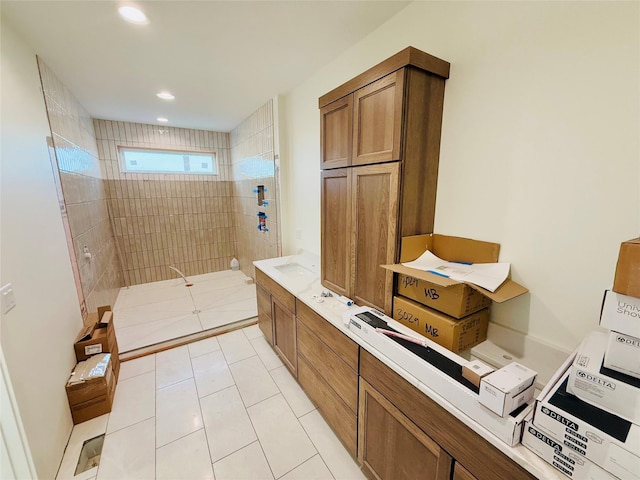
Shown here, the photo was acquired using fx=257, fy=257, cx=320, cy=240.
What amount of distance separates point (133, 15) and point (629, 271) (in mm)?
2486

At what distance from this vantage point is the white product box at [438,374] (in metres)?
0.73

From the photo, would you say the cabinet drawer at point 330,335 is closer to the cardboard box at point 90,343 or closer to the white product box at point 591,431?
the white product box at point 591,431

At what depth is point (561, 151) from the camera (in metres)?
1.00

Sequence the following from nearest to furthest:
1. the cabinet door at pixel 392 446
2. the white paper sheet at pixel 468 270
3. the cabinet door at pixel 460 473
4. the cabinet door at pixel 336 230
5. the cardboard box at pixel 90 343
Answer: the cabinet door at pixel 460 473
the cabinet door at pixel 392 446
the white paper sheet at pixel 468 270
the cabinet door at pixel 336 230
the cardboard box at pixel 90 343

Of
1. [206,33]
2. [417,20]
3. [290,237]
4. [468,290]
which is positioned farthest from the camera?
[290,237]

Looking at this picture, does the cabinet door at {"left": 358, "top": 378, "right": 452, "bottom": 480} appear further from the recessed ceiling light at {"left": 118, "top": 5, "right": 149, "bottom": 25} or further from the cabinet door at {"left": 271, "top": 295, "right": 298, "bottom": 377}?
the recessed ceiling light at {"left": 118, "top": 5, "right": 149, "bottom": 25}

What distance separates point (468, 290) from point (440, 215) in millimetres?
478

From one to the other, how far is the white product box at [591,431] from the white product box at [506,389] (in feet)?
0.17

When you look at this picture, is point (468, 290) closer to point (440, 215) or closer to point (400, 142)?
point (440, 215)

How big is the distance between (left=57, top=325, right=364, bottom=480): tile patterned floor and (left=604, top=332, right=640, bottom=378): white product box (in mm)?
A: 1355

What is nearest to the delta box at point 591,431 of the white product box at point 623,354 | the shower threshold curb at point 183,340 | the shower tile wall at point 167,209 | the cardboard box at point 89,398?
the white product box at point 623,354

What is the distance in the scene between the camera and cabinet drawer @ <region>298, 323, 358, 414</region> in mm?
1376

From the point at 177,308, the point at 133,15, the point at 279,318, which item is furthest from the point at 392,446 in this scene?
the point at 177,308

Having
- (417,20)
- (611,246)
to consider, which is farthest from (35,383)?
(417,20)
